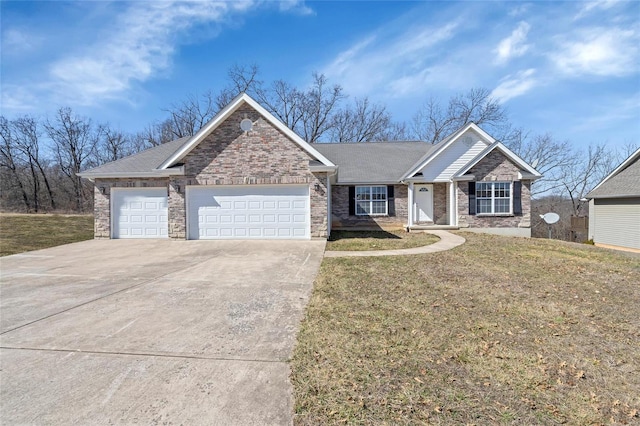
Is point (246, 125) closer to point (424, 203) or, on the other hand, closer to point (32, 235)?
point (424, 203)

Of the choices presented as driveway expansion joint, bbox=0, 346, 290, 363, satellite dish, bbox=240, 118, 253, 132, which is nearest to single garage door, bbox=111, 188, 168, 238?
satellite dish, bbox=240, 118, 253, 132

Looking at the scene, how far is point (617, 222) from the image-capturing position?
17.1m

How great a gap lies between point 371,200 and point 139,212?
1173cm

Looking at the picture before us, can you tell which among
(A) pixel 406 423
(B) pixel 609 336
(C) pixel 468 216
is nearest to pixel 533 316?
(B) pixel 609 336

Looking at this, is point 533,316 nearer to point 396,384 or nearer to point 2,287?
point 396,384

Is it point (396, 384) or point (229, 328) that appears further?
point (229, 328)

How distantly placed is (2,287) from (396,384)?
27.0 ft

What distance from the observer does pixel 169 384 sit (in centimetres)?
291

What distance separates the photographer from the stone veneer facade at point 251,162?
39.9 feet

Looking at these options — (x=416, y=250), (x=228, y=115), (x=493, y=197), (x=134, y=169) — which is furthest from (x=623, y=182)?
(x=134, y=169)

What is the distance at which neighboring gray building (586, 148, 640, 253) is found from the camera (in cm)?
1605

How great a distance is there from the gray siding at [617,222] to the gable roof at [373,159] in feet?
35.4

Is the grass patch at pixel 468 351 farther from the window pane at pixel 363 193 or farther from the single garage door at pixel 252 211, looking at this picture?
the window pane at pixel 363 193

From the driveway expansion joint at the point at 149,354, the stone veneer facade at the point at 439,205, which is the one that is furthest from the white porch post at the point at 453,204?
the driveway expansion joint at the point at 149,354
